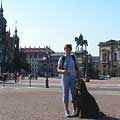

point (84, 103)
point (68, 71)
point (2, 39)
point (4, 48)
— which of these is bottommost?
point (84, 103)

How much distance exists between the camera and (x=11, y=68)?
17300cm

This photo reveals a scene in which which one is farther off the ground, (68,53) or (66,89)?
(68,53)

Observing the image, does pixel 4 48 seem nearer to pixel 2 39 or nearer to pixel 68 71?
pixel 2 39

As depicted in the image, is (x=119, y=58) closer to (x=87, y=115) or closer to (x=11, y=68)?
(x=11, y=68)

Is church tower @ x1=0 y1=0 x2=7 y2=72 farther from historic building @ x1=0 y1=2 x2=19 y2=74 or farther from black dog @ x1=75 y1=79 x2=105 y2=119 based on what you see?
black dog @ x1=75 y1=79 x2=105 y2=119

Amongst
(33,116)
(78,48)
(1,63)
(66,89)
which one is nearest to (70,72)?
(66,89)

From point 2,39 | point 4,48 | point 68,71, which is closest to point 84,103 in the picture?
point 68,71

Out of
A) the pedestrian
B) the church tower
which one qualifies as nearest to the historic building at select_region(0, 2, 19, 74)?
the church tower

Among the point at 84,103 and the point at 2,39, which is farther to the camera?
the point at 2,39

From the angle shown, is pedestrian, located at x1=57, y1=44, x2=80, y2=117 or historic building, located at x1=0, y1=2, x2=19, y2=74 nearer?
pedestrian, located at x1=57, y1=44, x2=80, y2=117

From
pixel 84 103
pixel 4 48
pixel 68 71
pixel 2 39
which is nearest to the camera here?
pixel 84 103

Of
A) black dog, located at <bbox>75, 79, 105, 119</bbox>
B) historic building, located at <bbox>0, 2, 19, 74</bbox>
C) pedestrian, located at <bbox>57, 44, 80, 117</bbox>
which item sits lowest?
black dog, located at <bbox>75, 79, 105, 119</bbox>

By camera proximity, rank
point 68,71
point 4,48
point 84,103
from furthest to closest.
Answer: point 4,48 < point 68,71 < point 84,103

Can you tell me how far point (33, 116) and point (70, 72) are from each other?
1565mm
